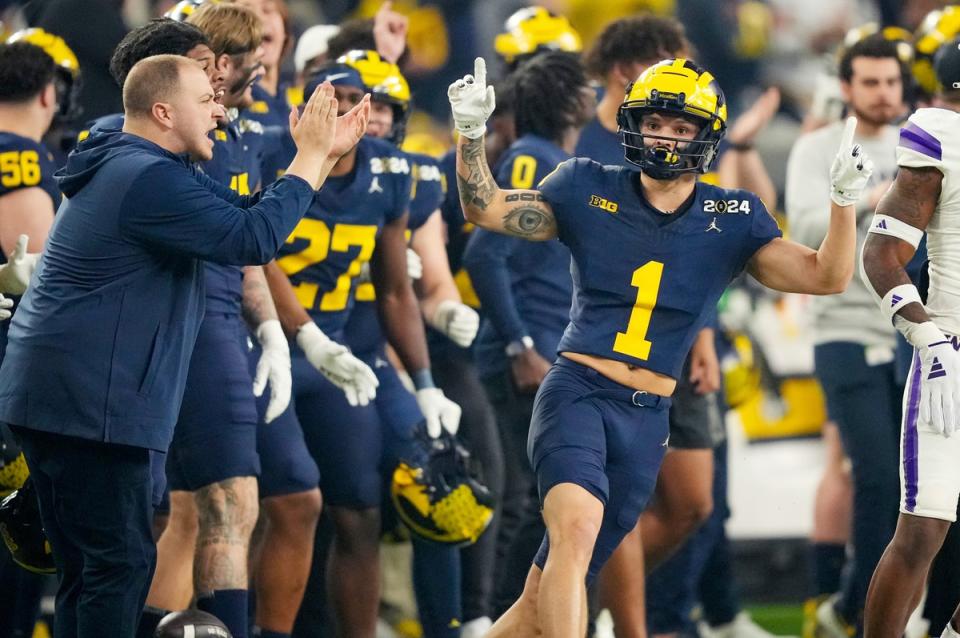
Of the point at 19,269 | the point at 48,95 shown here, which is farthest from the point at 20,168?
the point at 19,269

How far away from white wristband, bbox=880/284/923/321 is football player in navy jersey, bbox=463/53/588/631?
1434 mm

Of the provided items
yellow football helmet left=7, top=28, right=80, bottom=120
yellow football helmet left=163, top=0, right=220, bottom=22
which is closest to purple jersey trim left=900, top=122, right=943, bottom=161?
yellow football helmet left=163, top=0, right=220, bottom=22

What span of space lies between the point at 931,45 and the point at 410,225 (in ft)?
8.46

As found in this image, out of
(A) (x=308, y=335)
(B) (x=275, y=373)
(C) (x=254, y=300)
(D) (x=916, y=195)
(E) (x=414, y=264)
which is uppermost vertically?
(D) (x=916, y=195)

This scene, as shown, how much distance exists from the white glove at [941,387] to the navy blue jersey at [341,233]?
1.82m

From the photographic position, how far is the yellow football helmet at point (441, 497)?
5742 mm

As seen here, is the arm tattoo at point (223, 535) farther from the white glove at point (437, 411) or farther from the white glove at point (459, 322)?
the white glove at point (459, 322)

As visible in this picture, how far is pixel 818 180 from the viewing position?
704cm

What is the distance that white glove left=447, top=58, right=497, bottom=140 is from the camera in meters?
4.88

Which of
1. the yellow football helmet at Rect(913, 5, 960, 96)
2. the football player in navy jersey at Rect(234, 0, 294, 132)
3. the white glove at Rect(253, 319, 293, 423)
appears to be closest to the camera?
the white glove at Rect(253, 319, 293, 423)

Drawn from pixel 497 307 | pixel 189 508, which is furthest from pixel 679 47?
pixel 189 508

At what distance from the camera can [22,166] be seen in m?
5.64

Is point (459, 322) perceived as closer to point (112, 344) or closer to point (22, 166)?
point (22, 166)

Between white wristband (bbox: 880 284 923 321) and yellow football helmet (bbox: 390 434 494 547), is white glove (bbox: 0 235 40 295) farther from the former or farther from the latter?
white wristband (bbox: 880 284 923 321)
